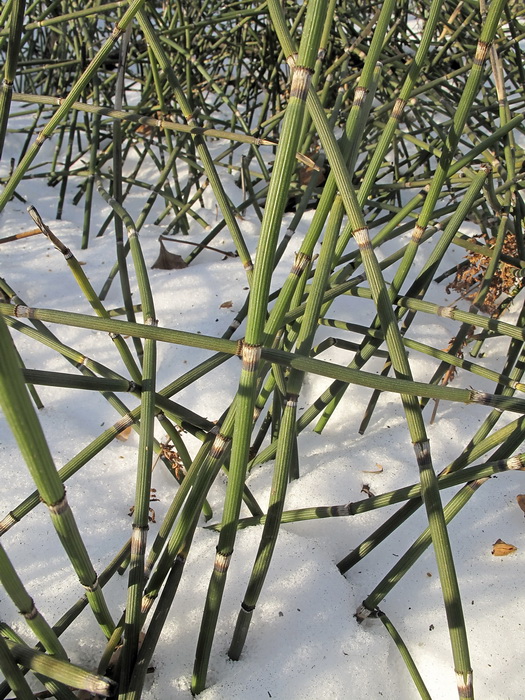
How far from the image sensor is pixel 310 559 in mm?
767

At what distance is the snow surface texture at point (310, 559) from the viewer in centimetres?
67

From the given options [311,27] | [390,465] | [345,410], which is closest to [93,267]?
[345,410]

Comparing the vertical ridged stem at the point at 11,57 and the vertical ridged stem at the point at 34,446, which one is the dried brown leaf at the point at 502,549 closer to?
the vertical ridged stem at the point at 34,446

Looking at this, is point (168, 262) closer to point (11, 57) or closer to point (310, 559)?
point (11, 57)

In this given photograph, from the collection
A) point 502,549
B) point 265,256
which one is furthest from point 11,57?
point 502,549

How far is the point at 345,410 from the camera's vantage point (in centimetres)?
105

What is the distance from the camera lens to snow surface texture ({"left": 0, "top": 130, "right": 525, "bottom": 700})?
2.20 ft

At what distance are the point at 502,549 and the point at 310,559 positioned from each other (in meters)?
0.24

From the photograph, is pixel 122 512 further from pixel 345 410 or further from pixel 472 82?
pixel 472 82

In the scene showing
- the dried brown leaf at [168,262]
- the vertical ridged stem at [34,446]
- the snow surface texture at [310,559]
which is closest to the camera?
the vertical ridged stem at [34,446]

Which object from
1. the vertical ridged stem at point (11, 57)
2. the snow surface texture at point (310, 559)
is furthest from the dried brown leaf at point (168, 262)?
the vertical ridged stem at point (11, 57)

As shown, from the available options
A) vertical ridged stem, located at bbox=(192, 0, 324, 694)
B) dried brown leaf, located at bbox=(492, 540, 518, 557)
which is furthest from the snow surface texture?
vertical ridged stem, located at bbox=(192, 0, 324, 694)

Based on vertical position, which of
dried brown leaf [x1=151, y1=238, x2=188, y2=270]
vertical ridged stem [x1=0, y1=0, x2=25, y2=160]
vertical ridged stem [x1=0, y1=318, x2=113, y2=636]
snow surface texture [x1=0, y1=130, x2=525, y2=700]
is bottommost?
snow surface texture [x1=0, y1=130, x2=525, y2=700]

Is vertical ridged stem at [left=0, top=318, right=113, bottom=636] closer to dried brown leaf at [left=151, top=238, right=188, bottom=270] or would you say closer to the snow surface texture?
the snow surface texture
